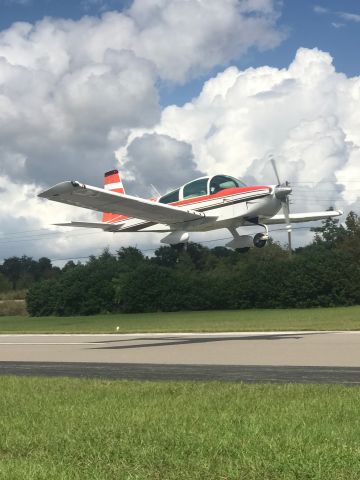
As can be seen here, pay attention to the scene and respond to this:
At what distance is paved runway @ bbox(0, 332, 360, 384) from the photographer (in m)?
14.1

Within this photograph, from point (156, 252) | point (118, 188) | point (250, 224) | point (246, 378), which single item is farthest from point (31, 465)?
point (156, 252)

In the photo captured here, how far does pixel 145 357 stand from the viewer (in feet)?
64.5

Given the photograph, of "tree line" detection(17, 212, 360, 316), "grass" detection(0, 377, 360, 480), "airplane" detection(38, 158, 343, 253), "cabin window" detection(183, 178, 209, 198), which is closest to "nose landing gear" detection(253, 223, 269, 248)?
"airplane" detection(38, 158, 343, 253)

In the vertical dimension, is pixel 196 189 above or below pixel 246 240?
above

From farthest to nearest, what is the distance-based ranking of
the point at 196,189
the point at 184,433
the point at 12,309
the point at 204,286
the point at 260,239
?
the point at 12,309 < the point at 204,286 < the point at 196,189 < the point at 260,239 < the point at 184,433

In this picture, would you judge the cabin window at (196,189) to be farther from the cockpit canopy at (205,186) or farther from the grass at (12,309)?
the grass at (12,309)

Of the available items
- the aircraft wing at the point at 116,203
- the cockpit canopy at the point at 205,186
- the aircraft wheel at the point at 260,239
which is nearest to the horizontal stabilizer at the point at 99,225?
the aircraft wing at the point at 116,203

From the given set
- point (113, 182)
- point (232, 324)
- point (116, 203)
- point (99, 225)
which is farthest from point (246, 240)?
point (232, 324)

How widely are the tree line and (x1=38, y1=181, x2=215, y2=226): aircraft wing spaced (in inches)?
1463

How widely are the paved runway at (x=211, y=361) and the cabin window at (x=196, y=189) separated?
6642 millimetres

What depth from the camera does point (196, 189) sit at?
93.6ft

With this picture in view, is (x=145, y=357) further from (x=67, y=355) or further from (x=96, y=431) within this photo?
(x=96, y=431)

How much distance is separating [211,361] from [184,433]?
1013 cm

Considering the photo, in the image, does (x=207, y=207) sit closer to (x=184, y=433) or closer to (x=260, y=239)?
(x=260, y=239)
